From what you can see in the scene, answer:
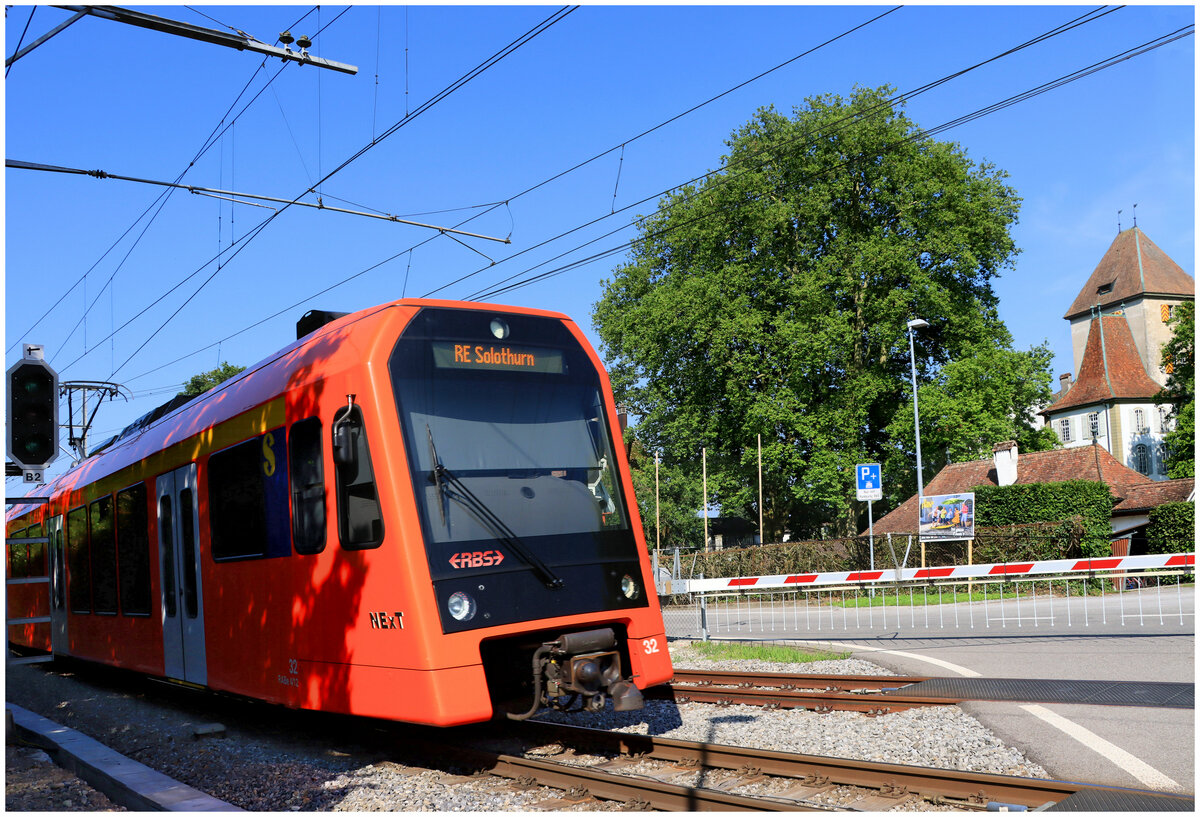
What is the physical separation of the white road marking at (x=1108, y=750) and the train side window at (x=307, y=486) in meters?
5.62

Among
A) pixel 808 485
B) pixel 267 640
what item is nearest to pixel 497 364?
pixel 267 640

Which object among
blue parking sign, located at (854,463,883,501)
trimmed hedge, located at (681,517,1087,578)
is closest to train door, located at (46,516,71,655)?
blue parking sign, located at (854,463,883,501)

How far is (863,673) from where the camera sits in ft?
40.3

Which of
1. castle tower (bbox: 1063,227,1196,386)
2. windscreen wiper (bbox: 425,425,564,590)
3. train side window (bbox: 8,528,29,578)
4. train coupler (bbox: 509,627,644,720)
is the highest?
castle tower (bbox: 1063,227,1196,386)

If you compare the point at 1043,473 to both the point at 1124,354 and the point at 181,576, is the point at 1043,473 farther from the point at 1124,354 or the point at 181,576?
the point at 1124,354

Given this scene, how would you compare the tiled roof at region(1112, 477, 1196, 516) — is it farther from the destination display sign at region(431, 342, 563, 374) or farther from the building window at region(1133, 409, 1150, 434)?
the building window at region(1133, 409, 1150, 434)

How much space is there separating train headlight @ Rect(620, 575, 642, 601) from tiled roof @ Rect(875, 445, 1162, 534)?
101 ft

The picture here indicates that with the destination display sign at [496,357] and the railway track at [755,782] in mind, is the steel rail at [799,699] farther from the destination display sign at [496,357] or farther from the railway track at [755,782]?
the destination display sign at [496,357]

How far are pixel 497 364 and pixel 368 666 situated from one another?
2.36 meters

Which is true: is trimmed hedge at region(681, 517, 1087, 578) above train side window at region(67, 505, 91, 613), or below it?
below

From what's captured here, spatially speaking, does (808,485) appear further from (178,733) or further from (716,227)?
(178,733)

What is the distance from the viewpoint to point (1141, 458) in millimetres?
70500

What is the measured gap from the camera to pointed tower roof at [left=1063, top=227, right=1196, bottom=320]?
80.2 meters

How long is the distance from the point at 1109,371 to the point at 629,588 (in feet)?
241
